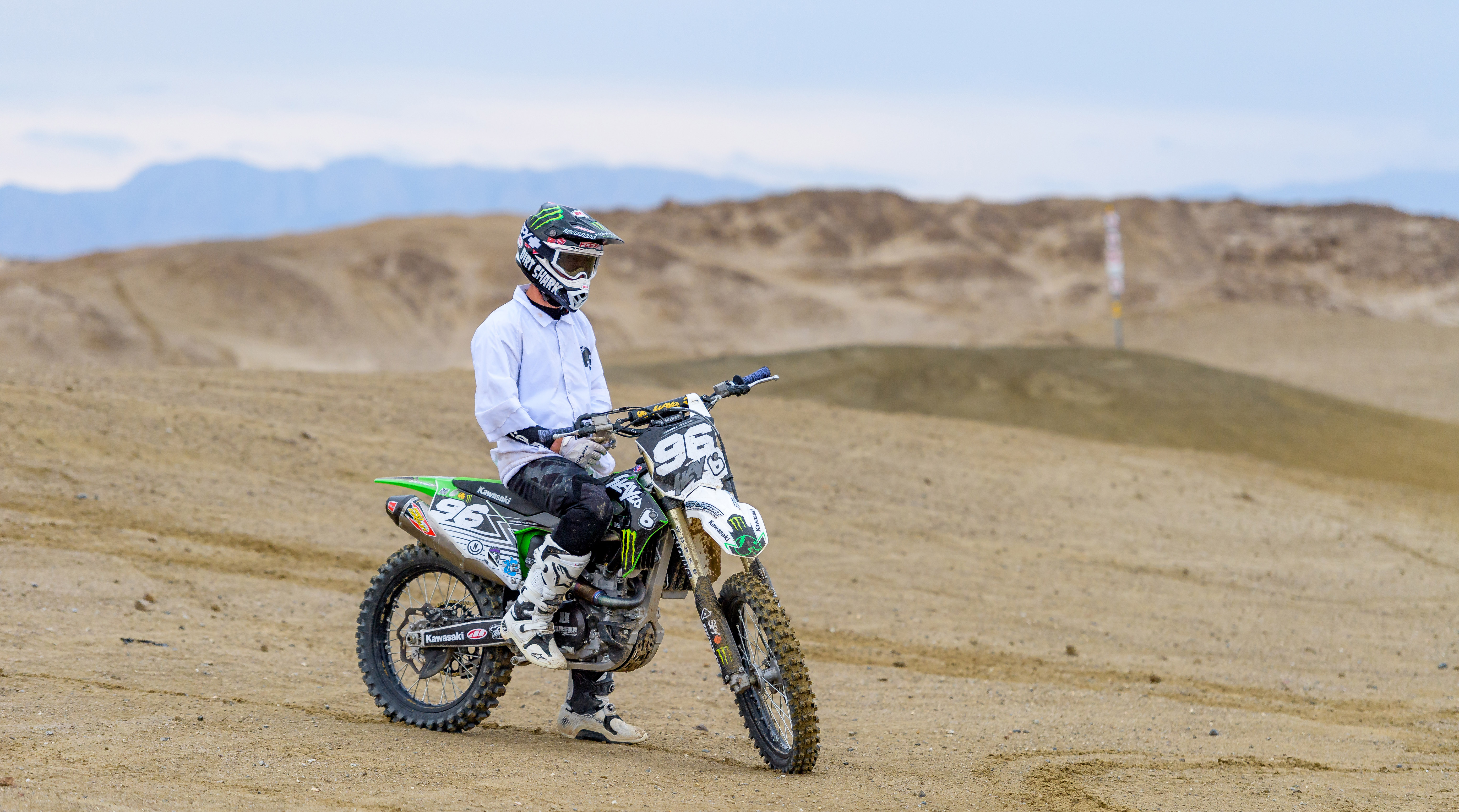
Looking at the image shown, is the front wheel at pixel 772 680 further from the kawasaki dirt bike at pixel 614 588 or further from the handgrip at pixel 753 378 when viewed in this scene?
the handgrip at pixel 753 378

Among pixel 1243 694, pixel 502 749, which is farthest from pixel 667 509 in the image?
pixel 1243 694

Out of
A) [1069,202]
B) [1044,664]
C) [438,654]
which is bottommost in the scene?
[1044,664]

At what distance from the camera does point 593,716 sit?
6156 mm

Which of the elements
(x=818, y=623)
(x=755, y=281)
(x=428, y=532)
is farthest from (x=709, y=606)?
(x=755, y=281)

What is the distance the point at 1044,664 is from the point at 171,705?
554 centimetres

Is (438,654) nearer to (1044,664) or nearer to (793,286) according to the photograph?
(1044,664)

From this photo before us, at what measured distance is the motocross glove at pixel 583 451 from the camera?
5.58 m

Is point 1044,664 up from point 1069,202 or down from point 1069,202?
down

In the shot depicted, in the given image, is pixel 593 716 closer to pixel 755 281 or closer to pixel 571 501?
pixel 571 501

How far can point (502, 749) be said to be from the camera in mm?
5742

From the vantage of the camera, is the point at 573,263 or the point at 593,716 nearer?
the point at 573,263

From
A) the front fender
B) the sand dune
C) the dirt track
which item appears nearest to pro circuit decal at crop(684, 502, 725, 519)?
the front fender

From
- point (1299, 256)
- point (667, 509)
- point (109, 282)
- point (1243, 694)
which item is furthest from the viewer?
point (1299, 256)

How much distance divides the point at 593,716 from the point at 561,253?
7.20ft
